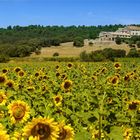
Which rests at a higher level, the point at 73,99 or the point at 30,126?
the point at 30,126

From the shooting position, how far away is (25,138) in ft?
9.18

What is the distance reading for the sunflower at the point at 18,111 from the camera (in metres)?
4.43

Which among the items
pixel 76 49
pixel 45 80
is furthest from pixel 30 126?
pixel 76 49

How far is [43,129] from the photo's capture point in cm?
275

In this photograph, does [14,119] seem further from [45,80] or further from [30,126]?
[45,80]

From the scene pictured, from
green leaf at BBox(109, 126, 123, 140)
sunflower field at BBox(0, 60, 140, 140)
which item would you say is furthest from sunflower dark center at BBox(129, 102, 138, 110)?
green leaf at BBox(109, 126, 123, 140)

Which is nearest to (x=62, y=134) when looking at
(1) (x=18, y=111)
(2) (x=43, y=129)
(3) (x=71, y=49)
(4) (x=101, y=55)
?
(2) (x=43, y=129)

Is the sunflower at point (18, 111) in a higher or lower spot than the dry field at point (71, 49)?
higher

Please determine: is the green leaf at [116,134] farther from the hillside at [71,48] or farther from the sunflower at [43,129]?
the hillside at [71,48]

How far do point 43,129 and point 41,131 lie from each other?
15 mm

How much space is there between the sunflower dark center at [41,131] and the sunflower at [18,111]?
Result: 65.6 inches

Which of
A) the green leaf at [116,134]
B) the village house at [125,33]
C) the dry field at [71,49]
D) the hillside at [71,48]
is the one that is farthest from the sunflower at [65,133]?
the village house at [125,33]

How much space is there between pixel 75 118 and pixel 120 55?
6644 centimetres

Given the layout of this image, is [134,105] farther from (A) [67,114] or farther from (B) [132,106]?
(A) [67,114]
